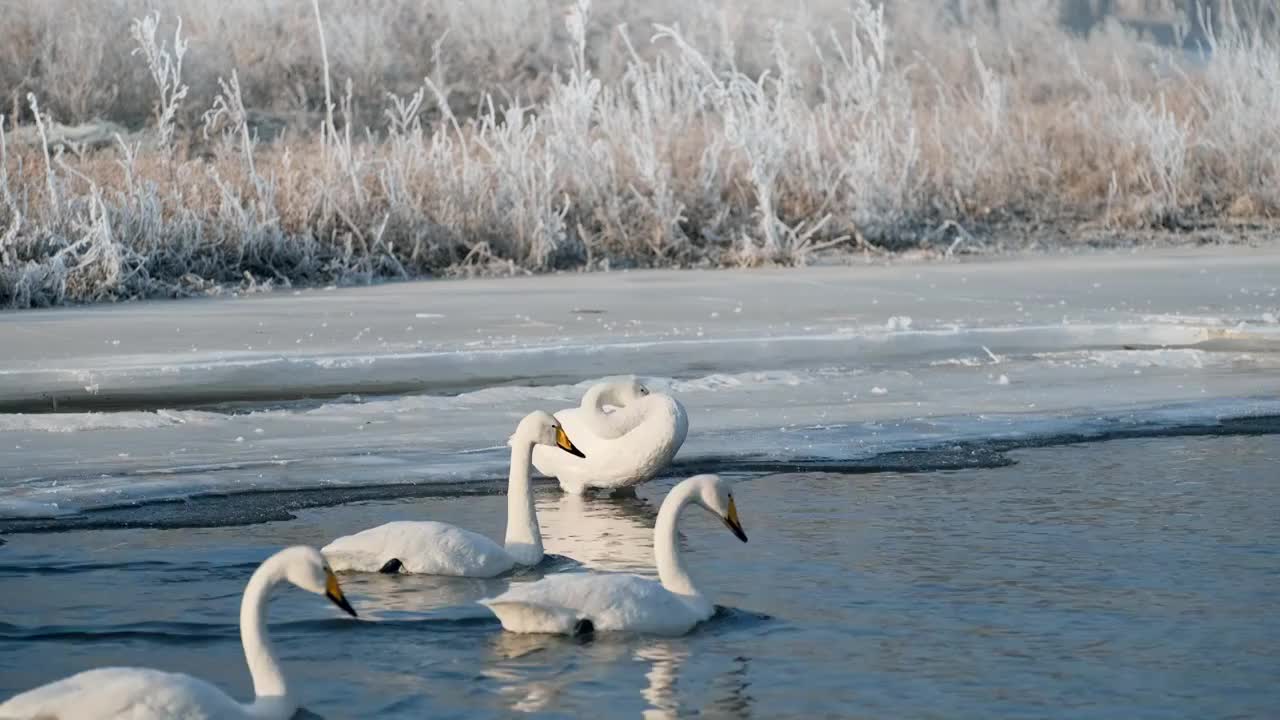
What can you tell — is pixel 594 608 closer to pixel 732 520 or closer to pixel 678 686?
pixel 678 686

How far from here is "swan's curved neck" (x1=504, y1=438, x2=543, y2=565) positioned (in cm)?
718

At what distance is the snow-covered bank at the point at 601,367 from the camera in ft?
29.5

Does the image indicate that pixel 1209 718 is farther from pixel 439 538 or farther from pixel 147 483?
pixel 147 483

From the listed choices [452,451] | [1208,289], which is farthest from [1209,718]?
[1208,289]

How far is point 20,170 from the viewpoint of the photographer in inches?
628

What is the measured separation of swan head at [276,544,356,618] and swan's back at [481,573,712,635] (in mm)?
901

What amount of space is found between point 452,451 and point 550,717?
3708mm

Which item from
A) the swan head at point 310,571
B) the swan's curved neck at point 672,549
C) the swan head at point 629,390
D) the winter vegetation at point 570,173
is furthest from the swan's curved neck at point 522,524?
the winter vegetation at point 570,173

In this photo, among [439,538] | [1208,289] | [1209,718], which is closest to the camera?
[1209,718]

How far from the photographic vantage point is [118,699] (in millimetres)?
4863

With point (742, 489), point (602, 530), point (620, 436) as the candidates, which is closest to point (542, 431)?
point (602, 530)

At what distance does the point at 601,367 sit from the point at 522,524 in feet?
14.3

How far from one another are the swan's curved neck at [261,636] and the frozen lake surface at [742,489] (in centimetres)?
22

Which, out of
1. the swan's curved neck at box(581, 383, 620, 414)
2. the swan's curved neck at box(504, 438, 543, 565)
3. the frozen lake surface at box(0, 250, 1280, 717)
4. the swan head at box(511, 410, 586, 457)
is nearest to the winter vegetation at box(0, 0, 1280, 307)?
the frozen lake surface at box(0, 250, 1280, 717)
